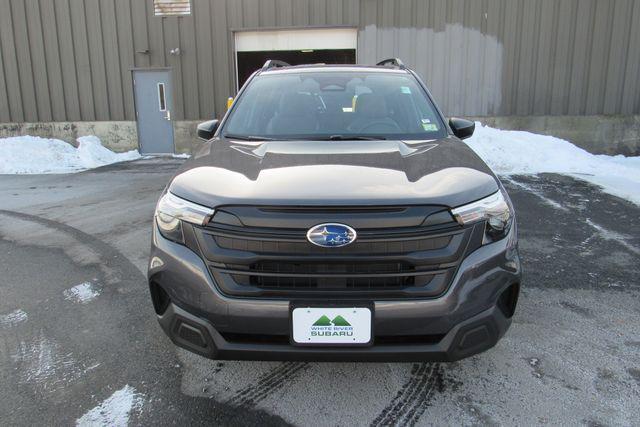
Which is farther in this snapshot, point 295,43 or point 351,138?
point 295,43

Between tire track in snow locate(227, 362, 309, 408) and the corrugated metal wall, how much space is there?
1001 cm

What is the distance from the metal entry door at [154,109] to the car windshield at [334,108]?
356 inches

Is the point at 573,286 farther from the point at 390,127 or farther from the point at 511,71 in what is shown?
the point at 511,71

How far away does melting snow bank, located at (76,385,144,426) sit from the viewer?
89.5 inches

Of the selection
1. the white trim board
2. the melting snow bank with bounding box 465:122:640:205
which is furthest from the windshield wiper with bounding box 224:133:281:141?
the white trim board

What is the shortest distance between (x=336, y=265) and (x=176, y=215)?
0.80 m

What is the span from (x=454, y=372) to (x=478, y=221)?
970 millimetres

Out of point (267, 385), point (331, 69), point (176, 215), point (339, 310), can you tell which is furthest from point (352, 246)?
point (331, 69)

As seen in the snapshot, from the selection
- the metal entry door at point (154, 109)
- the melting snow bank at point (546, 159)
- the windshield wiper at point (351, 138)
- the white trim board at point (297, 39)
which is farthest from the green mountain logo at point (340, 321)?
the metal entry door at point (154, 109)

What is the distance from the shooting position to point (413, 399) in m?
2.41

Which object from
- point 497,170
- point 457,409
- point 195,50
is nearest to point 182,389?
point 457,409

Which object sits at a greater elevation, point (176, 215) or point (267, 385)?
point (176, 215)

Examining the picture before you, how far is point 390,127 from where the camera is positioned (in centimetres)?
332

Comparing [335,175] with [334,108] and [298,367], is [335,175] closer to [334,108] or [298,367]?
[298,367]
